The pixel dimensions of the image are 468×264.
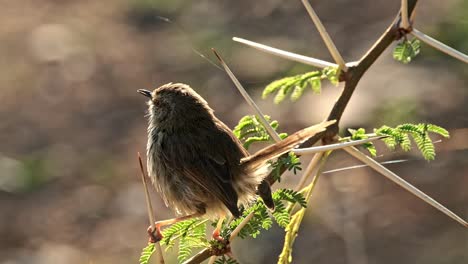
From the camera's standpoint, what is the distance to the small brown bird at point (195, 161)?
14.3 feet

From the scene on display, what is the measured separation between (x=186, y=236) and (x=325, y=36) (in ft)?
3.41

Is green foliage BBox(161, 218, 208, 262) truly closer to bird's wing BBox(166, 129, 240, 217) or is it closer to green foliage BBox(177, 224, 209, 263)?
green foliage BBox(177, 224, 209, 263)

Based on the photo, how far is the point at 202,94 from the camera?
1073 cm

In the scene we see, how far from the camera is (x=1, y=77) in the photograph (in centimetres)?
1193

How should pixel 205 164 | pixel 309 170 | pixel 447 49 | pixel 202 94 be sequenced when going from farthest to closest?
1. pixel 202 94
2. pixel 205 164
3. pixel 309 170
4. pixel 447 49

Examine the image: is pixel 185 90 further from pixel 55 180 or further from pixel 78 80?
pixel 78 80

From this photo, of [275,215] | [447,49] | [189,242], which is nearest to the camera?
[447,49]

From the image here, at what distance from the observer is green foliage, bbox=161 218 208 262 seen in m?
3.66

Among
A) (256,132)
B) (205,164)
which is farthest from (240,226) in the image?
(205,164)

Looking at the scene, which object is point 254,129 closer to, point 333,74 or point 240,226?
point 333,74

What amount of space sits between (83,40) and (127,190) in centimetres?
359

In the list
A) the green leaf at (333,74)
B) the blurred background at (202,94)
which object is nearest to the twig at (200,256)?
the green leaf at (333,74)

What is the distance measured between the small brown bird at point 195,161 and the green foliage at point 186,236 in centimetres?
27

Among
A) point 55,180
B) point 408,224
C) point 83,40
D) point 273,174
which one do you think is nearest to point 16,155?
point 55,180
